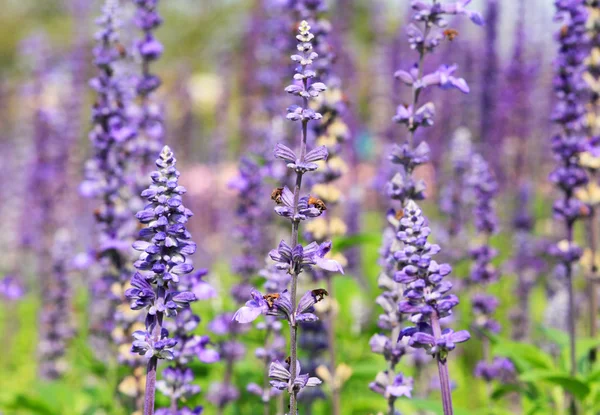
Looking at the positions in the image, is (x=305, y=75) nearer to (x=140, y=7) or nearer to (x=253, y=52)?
(x=140, y=7)

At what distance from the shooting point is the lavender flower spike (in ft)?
8.34

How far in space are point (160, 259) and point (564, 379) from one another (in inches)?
102

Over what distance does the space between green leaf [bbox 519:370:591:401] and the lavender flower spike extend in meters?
2.23

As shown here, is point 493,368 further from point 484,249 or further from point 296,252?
point 296,252

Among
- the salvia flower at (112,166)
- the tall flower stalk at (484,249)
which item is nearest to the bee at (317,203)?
the salvia flower at (112,166)

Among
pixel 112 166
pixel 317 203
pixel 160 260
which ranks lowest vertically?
pixel 160 260

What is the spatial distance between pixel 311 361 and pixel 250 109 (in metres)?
5.31

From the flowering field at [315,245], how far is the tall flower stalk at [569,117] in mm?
15

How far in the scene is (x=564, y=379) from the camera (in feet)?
13.0

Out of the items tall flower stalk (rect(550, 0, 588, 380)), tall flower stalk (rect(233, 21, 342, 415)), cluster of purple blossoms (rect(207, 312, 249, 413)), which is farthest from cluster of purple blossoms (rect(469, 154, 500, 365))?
tall flower stalk (rect(233, 21, 342, 415))

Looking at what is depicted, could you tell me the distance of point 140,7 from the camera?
15.5 feet

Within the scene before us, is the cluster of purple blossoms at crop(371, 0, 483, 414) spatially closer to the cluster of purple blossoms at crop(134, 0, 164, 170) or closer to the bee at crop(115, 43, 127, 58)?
the cluster of purple blossoms at crop(134, 0, 164, 170)

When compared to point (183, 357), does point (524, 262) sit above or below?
above

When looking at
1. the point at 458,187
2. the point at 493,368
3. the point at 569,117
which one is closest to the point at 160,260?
the point at 493,368
